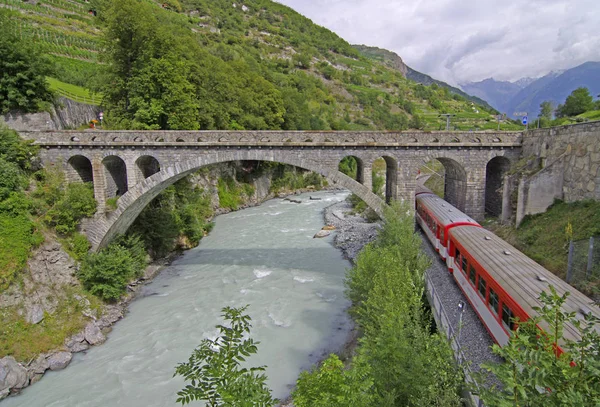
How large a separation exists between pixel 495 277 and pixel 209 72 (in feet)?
96.0

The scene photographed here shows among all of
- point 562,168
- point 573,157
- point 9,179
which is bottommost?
point 562,168

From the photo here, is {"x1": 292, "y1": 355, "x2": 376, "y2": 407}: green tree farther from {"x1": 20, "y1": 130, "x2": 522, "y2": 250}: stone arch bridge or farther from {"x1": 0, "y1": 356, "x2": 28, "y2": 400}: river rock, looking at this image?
{"x1": 20, "y1": 130, "x2": 522, "y2": 250}: stone arch bridge

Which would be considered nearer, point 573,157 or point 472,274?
point 472,274

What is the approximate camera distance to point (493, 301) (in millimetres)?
9781

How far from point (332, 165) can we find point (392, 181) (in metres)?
3.26

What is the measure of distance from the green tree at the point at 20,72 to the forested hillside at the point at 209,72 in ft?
5.88

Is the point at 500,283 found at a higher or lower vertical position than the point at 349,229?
higher

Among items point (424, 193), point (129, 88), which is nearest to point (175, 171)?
point (129, 88)

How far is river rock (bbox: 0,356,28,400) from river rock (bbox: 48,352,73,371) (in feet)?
2.62

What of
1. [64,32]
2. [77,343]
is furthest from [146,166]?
[64,32]

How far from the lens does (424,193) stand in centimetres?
2077

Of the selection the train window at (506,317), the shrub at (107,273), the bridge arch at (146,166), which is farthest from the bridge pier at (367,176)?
the shrub at (107,273)

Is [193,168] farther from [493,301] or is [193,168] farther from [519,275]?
[519,275]

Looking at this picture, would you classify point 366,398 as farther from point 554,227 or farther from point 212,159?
point 212,159
